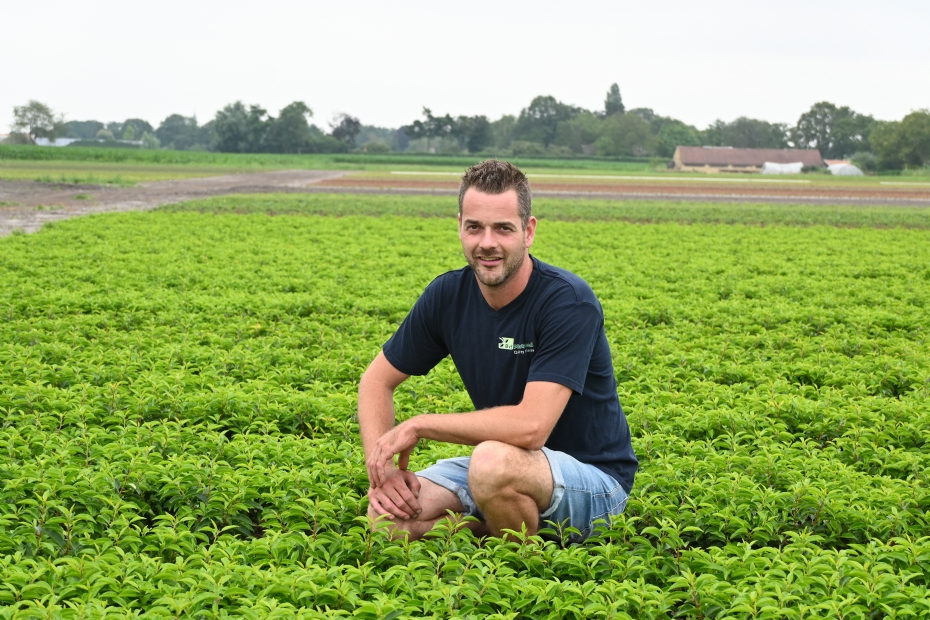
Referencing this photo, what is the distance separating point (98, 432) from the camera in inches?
242

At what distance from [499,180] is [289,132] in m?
113

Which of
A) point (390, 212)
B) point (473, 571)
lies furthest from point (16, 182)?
point (473, 571)

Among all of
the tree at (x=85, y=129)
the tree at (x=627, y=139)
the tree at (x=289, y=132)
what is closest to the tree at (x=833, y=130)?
the tree at (x=627, y=139)

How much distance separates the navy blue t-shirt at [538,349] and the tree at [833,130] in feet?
474

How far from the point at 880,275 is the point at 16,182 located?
42.5 meters

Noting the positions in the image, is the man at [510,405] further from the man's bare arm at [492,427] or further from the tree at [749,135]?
the tree at [749,135]

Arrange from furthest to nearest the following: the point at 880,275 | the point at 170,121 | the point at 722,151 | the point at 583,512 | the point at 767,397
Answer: the point at 170,121, the point at 722,151, the point at 880,275, the point at 767,397, the point at 583,512

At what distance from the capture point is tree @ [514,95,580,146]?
14962 cm

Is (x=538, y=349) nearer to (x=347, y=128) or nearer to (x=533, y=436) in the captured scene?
(x=533, y=436)

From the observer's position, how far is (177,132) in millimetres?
179625

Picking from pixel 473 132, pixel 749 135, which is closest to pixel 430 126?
pixel 473 132

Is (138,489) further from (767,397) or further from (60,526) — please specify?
(767,397)

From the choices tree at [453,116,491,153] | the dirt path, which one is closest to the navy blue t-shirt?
the dirt path

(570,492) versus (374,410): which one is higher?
(374,410)
